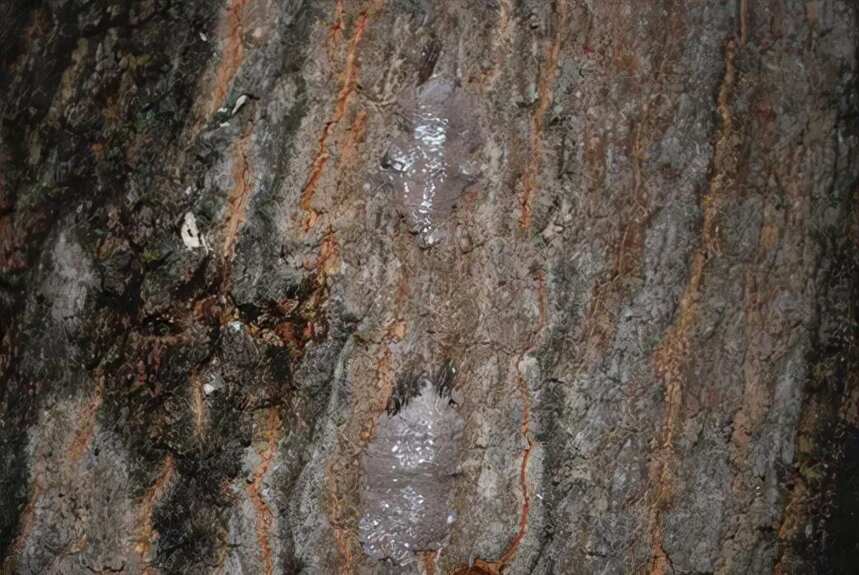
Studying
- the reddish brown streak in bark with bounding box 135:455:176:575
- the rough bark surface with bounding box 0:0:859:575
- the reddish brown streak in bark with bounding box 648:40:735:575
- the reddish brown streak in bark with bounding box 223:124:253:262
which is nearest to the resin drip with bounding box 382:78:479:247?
the rough bark surface with bounding box 0:0:859:575

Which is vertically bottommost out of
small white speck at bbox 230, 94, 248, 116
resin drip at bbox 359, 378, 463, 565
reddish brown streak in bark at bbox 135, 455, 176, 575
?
reddish brown streak in bark at bbox 135, 455, 176, 575

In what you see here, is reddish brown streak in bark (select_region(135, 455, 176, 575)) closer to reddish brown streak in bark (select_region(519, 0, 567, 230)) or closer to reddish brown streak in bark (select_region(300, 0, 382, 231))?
reddish brown streak in bark (select_region(300, 0, 382, 231))

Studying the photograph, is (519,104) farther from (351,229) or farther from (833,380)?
(833,380)

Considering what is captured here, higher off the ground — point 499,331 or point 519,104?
point 519,104

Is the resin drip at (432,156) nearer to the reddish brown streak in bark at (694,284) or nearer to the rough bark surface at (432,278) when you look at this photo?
the rough bark surface at (432,278)

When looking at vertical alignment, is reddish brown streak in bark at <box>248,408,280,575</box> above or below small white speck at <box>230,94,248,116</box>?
below

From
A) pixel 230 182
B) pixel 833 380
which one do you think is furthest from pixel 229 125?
pixel 833 380

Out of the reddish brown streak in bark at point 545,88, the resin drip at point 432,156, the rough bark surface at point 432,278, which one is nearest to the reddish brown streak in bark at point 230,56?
the rough bark surface at point 432,278

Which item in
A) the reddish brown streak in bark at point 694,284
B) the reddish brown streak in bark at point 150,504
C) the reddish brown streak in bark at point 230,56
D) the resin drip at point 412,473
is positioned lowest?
the reddish brown streak in bark at point 150,504
